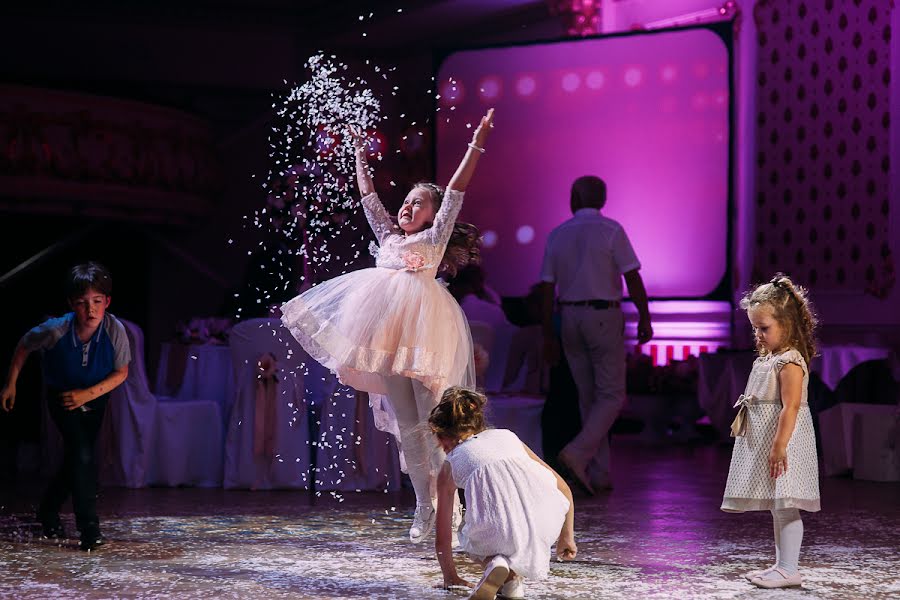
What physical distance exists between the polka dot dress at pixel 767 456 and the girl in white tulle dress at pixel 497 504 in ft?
1.88

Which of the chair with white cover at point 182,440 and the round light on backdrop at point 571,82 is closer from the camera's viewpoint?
the chair with white cover at point 182,440

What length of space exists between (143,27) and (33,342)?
29.2 feet

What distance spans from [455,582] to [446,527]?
171 millimetres

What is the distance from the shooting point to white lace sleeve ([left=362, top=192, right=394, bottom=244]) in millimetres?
4406

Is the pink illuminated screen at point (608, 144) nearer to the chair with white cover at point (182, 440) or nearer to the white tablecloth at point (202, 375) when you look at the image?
the white tablecloth at point (202, 375)

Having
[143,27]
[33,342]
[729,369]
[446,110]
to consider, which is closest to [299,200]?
[446,110]

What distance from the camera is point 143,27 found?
1252cm

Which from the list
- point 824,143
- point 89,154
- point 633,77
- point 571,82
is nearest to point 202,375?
point 89,154

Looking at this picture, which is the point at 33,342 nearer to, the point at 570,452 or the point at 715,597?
the point at 715,597

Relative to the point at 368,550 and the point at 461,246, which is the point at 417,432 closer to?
the point at 368,550

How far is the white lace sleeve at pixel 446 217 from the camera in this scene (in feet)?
13.6

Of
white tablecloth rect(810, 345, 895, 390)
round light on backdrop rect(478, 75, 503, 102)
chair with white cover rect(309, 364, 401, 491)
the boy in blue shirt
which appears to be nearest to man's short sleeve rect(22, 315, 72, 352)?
the boy in blue shirt

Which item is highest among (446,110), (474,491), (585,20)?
(585,20)

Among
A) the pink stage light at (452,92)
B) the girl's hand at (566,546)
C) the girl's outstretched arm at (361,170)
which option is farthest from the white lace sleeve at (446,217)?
the pink stage light at (452,92)
